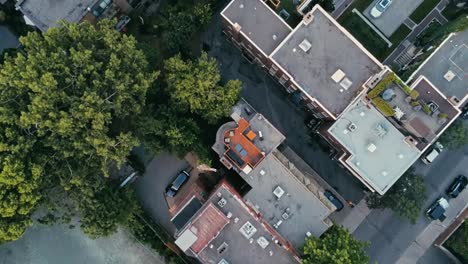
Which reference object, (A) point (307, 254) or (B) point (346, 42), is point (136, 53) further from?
(A) point (307, 254)

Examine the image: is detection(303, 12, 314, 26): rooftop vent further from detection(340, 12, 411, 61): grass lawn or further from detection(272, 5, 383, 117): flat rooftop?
detection(340, 12, 411, 61): grass lawn

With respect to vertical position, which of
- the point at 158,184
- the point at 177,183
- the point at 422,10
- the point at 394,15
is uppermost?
the point at 422,10

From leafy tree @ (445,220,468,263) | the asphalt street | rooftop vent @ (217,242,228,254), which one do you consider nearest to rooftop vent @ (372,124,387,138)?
the asphalt street

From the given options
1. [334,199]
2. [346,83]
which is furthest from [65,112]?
[334,199]

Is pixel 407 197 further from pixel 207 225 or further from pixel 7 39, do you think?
pixel 7 39

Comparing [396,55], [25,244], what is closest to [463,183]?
[396,55]

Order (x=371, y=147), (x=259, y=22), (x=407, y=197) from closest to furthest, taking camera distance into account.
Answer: (x=371, y=147) → (x=259, y=22) → (x=407, y=197)

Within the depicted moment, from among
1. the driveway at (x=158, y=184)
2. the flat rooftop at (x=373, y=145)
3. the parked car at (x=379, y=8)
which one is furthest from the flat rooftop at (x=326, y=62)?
the driveway at (x=158, y=184)
